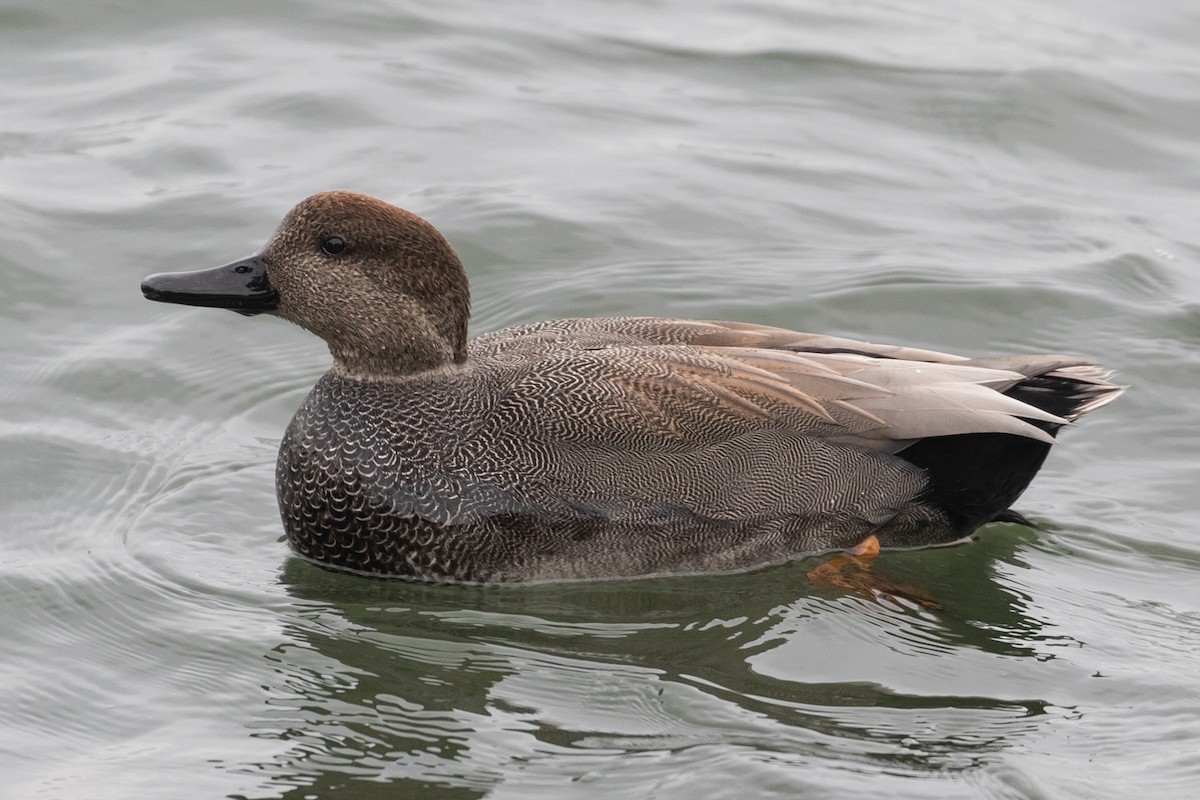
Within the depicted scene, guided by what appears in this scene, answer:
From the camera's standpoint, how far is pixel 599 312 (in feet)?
32.0

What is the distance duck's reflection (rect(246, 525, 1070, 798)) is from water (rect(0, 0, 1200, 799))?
0.02 meters

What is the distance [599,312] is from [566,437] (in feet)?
9.00

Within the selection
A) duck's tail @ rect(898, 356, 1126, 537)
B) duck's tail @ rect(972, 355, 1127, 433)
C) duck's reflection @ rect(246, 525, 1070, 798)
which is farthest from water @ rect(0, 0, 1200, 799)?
duck's tail @ rect(972, 355, 1127, 433)

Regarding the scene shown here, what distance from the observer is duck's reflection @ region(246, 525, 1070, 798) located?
604cm

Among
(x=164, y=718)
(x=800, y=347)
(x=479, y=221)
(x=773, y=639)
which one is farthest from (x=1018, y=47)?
(x=164, y=718)

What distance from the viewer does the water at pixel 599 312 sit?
6.19 metres

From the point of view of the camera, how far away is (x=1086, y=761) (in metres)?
6.08

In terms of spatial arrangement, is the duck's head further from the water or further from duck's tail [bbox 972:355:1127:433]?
duck's tail [bbox 972:355:1127:433]

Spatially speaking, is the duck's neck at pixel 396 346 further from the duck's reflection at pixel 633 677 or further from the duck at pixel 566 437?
the duck's reflection at pixel 633 677

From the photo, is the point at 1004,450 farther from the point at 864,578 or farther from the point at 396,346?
the point at 396,346

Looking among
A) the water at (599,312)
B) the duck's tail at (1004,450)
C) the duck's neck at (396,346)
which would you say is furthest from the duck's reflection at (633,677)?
the duck's neck at (396,346)

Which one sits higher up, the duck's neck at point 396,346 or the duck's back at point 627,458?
the duck's neck at point 396,346

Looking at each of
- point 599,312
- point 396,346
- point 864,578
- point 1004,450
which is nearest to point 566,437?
point 396,346

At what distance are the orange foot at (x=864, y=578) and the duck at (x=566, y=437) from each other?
0.10 ft
